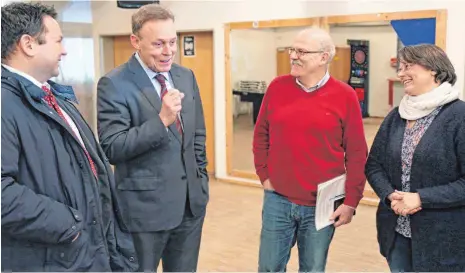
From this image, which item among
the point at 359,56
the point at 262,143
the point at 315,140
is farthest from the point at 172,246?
the point at 359,56

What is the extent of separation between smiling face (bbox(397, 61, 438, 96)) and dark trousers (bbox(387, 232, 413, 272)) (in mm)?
568

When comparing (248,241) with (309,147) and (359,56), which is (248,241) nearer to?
(309,147)

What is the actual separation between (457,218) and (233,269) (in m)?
1.70

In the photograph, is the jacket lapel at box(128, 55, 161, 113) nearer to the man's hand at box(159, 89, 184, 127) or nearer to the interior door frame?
the man's hand at box(159, 89, 184, 127)

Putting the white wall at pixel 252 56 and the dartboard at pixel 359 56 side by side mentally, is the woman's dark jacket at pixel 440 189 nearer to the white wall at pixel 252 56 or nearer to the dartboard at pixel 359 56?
the dartboard at pixel 359 56

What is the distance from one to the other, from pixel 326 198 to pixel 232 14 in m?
3.79

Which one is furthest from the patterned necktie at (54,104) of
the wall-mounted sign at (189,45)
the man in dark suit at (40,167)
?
the wall-mounted sign at (189,45)

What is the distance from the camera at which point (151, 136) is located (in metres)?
1.75

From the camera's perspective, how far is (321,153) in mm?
2098

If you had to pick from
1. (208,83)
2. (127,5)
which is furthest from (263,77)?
(127,5)

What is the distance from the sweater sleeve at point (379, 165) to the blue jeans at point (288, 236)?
0.91 ft

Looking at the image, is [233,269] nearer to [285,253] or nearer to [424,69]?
[285,253]

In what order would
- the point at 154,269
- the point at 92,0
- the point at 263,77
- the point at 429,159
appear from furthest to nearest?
the point at 92,0 → the point at 263,77 → the point at 154,269 → the point at 429,159

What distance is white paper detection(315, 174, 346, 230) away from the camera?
210cm
